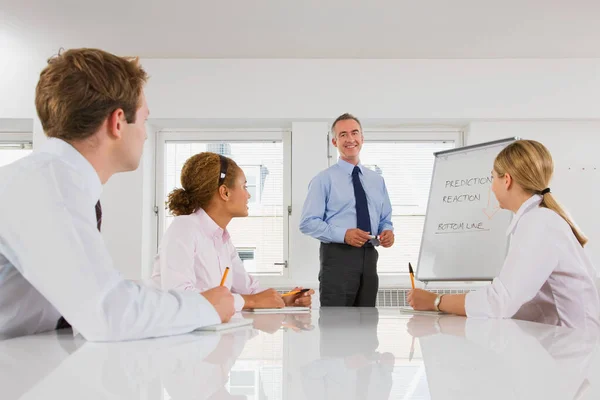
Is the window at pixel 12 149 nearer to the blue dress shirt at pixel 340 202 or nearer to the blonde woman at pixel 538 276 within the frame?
the blue dress shirt at pixel 340 202

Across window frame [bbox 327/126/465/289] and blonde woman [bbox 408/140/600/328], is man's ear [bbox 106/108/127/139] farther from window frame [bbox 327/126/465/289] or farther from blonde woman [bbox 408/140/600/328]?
window frame [bbox 327/126/465/289]

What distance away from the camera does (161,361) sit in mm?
905

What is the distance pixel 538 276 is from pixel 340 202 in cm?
225

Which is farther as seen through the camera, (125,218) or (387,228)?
(125,218)

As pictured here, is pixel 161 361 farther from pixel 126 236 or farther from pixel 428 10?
pixel 126 236

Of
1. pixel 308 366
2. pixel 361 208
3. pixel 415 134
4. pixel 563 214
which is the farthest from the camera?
pixel 415 134

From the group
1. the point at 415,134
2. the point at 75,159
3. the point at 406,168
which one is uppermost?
the point at 415,134

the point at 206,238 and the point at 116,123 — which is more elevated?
the point at 116,123

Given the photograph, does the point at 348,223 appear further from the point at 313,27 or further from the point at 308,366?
the point at 308,366

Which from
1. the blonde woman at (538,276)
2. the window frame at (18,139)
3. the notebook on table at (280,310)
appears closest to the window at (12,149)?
the window frame at (18,139)

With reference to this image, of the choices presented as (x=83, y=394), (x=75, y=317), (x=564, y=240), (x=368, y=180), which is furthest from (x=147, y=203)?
(x=83, y=394)

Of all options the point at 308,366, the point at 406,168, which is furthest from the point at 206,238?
the point at 406,168

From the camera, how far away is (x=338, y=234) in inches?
152

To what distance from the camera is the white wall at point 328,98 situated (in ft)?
17.4
